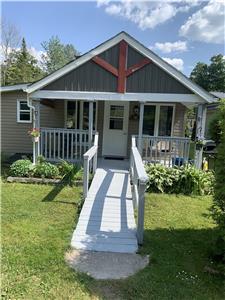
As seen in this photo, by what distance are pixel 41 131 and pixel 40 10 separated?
166 inches

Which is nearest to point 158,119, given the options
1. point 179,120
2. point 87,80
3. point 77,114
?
point 179,120

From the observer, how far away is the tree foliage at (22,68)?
3462 centimetres

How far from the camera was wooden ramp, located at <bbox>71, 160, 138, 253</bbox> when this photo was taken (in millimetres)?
4414

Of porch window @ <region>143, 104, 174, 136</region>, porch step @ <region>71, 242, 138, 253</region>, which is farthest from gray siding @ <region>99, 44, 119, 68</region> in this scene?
porch step @ <region>71, 242, 138, 253</region>

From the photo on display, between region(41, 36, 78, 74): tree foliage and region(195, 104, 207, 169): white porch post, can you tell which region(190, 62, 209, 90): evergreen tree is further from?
region(195, 104, 207, 169): white porch post

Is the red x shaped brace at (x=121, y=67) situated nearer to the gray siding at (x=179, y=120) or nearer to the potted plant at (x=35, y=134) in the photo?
the potted plant at (x=35, y=134)

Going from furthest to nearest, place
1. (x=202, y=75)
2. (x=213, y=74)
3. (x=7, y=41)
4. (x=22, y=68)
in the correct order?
(x=202, y=75) → (x=213, y=74) → (x=7, y=41) → (x=22, y=68)

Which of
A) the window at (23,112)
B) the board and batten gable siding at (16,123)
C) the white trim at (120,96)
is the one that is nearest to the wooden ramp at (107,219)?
the white trim at (120,96)

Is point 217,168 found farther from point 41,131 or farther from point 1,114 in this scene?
point 1,114

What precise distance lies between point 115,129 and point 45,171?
392 cm

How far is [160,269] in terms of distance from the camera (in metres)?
3.77

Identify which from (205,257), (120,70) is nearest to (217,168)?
(205,257)

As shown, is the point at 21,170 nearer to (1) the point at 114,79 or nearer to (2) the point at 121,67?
(1) the point at 114,79

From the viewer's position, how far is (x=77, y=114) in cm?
1127
